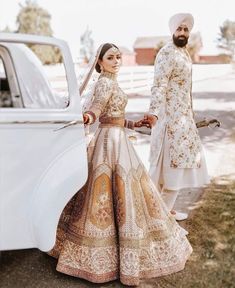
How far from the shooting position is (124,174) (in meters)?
3.60

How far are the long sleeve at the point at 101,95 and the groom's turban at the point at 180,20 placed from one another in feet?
3.47

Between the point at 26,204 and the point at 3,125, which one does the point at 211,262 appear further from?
the point at 3,125

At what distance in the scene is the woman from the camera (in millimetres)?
3531

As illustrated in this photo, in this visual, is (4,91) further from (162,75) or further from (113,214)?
(162,75)

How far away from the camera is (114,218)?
143 inches

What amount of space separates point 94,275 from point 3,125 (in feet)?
4.28

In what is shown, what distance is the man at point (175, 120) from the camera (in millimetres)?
4250

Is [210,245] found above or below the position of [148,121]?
below

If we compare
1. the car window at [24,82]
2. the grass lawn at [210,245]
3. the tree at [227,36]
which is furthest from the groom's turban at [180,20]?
the tree at [227,36]

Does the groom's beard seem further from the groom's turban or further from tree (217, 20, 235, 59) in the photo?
tree (217, 20, 235, 59)

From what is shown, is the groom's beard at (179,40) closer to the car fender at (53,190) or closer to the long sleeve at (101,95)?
the long sleeve at (101,95)

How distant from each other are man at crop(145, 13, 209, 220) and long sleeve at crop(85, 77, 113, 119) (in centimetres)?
60

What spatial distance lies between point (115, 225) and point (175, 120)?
4.08 feet

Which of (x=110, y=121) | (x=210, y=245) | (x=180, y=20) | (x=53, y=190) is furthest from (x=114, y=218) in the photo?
(x=180, y=20)
